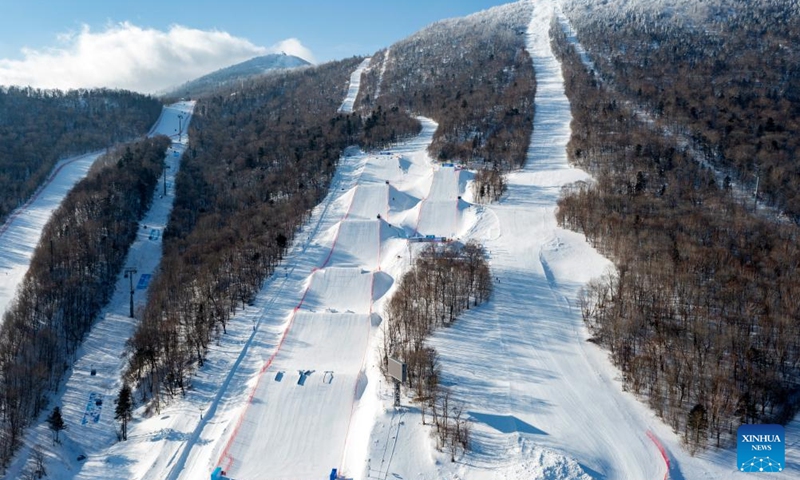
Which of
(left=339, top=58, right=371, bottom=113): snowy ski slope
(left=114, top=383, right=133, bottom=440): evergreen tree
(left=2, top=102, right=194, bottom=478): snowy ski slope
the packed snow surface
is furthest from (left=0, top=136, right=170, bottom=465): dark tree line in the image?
(left=339, top=58, right=371, bottom=113): snowy ski slope

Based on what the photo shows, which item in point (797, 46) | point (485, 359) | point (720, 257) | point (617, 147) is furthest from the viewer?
point (797, 46)

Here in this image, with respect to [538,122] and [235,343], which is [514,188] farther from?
[235,343]

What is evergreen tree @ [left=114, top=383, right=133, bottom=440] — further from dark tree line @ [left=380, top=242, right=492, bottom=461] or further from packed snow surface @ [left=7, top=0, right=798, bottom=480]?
dark tree line @ [left=380, top=242, right=492, bottom=461]

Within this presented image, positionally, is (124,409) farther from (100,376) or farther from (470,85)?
(470,85)

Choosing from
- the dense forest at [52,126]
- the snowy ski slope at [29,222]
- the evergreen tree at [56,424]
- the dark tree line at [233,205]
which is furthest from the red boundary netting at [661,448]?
the dense forest at [52,126]

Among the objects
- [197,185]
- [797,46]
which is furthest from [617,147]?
[797,46]

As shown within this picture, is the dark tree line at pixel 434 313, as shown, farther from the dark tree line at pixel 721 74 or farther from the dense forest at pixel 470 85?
the dark tree line at pixel 721 74

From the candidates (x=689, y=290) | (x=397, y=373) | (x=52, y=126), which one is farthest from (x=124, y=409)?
(x=52, y=126)
